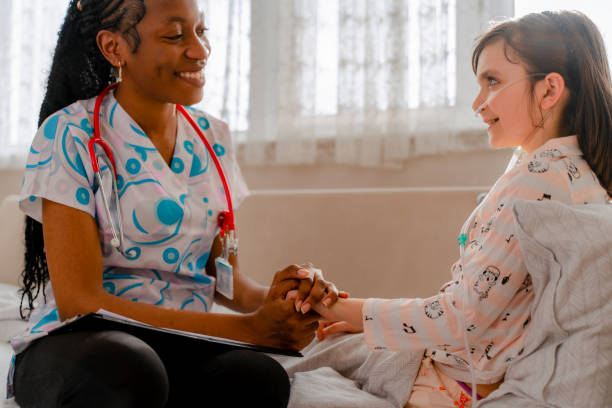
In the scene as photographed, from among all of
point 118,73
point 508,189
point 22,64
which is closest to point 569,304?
point 508,189

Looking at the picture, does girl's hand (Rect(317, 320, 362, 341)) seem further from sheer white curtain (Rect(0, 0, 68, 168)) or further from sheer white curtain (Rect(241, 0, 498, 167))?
sheer white curtain (Rect(0, 0, 68, 168))

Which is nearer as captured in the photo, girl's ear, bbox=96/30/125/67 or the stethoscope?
the stethoscope

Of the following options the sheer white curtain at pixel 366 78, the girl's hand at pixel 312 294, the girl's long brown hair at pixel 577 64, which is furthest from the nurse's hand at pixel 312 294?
the sheer white curtain at pixel 366 78

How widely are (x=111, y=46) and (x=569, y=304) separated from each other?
100cm

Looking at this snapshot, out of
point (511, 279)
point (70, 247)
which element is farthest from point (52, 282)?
point (511, 279)

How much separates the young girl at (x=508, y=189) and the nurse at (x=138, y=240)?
0.71ft

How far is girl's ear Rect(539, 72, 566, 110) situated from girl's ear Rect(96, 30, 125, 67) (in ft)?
2.75

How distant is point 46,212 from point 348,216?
3.06 ft

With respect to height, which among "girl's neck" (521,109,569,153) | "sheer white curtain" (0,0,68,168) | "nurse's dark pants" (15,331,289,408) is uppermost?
"sheer white curtain" (0,0,68,168)

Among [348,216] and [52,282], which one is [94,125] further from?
[348,216]

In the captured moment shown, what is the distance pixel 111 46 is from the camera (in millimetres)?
1240

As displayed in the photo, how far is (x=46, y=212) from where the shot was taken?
3.57 feet

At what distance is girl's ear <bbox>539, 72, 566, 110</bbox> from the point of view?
1.05m

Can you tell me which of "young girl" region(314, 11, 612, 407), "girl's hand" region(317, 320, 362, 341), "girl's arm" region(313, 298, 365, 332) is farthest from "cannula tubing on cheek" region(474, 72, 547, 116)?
"girl's hand" region(317, 320, 362, 341)
